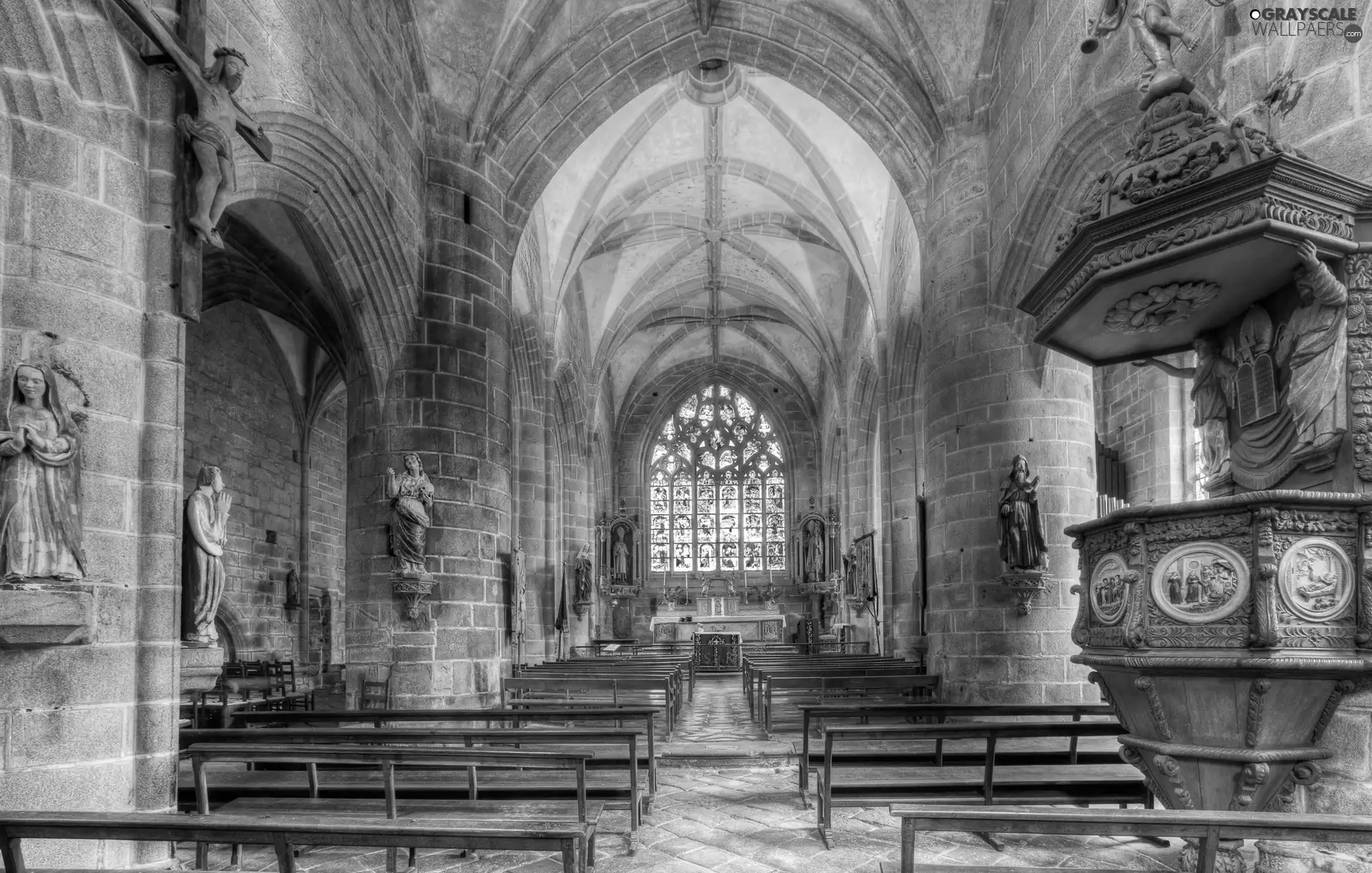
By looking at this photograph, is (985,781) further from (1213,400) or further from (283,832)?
(283,832)

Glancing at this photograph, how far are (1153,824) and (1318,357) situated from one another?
264 cm

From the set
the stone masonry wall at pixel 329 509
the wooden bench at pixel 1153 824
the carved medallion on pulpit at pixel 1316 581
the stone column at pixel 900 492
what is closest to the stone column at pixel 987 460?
the stone column at pixel 900 492

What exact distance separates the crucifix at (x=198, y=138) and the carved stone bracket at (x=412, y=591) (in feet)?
14.2

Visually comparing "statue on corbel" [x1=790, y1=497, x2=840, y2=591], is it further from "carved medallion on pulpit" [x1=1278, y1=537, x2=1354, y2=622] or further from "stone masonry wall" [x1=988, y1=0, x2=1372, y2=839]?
"carved medallion on pulpit" [x1=1278, y1=537, x2=1354, y2=622]

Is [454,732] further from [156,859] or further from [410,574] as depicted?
[410,574]

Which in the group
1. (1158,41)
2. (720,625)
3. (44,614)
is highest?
(1158,41)

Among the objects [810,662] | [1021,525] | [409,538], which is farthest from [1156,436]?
[409,538]

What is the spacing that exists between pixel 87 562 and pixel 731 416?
23.7m

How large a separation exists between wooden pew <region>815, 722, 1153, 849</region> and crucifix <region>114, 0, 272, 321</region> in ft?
14.1

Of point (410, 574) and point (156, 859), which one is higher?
point (410, 574)

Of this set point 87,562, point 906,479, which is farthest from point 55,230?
point 906,479

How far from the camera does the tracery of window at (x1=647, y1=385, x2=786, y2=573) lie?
1078 inches

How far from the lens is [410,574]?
9.36 m

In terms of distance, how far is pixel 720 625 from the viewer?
21516mm
